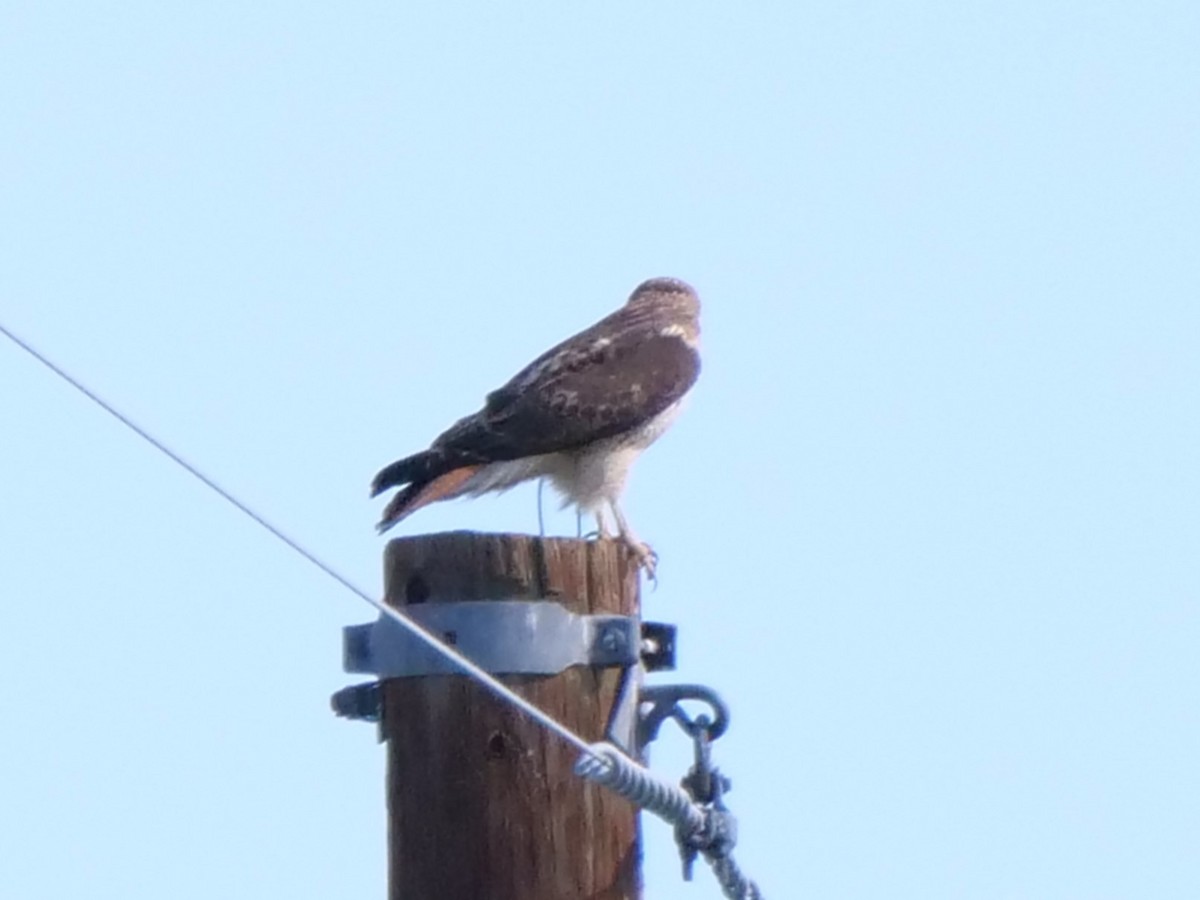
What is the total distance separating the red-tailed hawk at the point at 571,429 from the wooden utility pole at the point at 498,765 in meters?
3.69

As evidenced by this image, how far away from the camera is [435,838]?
4.29 meters

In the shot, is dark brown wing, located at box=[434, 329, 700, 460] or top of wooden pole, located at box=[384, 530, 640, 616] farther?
dark brown wing, located at box=[434, 329, 700, 460]

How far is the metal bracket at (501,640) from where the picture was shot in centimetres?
428

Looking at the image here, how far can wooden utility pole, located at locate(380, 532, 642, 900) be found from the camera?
4250mm

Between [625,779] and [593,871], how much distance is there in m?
0.19

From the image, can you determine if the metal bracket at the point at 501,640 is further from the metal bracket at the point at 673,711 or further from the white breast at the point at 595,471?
the white breast at the point at 595,471

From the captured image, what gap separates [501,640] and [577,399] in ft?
16.4

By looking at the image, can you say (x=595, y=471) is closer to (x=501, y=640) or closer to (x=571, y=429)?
(x=571, y=429)

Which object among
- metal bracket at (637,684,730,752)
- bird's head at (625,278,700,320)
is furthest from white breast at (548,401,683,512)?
metal bracket at (637,684,730,752)

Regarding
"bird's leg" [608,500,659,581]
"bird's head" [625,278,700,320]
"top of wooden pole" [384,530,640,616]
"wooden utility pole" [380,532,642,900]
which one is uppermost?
"bird's head" [625,278,700,320]

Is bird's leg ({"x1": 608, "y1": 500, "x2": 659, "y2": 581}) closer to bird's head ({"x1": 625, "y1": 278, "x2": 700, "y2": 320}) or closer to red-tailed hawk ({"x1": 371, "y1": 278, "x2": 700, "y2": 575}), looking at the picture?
red-tailed hawk ({"x1": 371, "y1": 278, "x2": 700, "y2": 575})

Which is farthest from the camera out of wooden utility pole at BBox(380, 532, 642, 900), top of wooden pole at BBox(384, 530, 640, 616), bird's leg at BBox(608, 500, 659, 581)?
bird's leg at BBox(608, 500, 659, 581)

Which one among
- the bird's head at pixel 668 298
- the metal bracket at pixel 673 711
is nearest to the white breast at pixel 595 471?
the bird's head at pixel 668 298

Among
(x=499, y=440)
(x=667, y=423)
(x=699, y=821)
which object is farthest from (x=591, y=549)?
(x=667, y=423)
